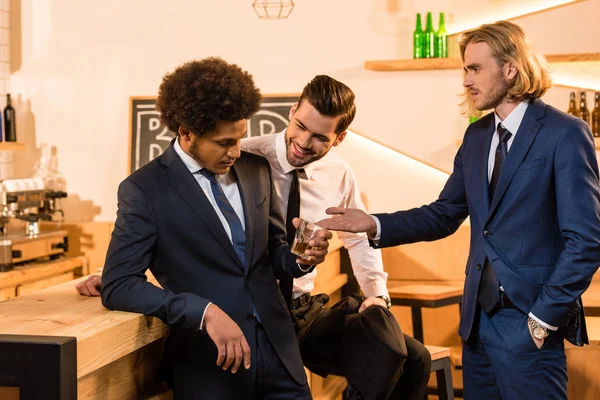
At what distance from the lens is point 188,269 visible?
6.92ft

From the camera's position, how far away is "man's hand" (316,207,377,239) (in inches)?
101

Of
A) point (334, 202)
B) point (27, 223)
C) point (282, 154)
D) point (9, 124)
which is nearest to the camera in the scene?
point (282, 154)

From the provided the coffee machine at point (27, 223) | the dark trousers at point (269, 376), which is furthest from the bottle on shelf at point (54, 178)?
the dark trousers at point (269, 376)

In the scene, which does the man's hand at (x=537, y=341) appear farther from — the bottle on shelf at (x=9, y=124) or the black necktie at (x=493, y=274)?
the bottle on shelf at (x=9, y=124)

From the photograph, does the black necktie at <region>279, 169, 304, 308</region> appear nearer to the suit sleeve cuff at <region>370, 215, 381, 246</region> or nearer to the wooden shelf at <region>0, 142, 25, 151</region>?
the suit sleeve cuff at <region>370, 215, 381, 246</region>

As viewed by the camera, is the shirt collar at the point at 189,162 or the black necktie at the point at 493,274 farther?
the black necktie at the point at 493,274

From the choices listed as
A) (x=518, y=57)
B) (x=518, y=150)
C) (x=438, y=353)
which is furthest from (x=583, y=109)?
(x=518, y=150)

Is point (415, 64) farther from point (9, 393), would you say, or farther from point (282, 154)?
point (9, 393)

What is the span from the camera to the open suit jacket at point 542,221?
2262 millimetres

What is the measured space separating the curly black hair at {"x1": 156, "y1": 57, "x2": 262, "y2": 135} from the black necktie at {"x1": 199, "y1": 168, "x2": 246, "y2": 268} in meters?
0.15

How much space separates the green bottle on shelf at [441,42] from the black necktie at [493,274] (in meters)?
2.33

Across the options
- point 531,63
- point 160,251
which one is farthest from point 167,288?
point 531,63

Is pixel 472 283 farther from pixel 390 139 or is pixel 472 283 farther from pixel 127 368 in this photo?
pixel 390 139

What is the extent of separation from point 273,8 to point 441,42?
3.44 feet
